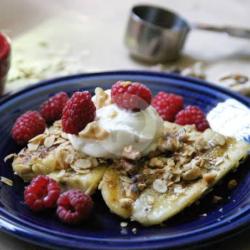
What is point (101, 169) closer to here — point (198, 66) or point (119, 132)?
point (119, 132)

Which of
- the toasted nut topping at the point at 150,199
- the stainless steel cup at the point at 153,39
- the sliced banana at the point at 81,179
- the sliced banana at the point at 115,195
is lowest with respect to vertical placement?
the stainless steel cup at the point at 153,39

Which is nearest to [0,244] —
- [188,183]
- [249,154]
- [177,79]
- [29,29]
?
[188,183]

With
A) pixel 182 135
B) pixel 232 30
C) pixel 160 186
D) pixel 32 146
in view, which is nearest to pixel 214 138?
pixel 182 135

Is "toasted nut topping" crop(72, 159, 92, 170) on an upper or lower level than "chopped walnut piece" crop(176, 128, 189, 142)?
lower

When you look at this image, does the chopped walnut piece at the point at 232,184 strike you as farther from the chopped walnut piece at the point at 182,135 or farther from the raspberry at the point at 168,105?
the raspberry at the point at 168,105

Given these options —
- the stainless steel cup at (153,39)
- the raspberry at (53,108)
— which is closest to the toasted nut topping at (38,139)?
the raspberry at (53,108)

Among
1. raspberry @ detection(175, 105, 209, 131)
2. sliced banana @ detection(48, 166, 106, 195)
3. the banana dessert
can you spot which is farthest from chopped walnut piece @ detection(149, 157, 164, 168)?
raspberry @ detection(175, 105, 209, 131)

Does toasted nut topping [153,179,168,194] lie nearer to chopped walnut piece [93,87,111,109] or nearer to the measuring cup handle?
chopped walnut piece [93,87,111,109]
